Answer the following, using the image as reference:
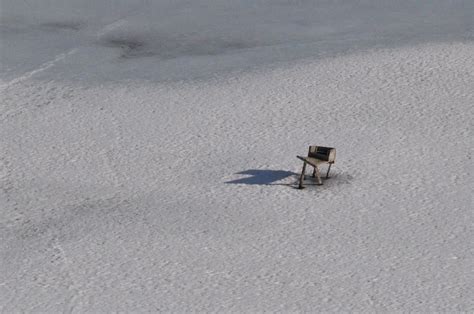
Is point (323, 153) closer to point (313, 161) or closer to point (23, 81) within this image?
point (313, 161)

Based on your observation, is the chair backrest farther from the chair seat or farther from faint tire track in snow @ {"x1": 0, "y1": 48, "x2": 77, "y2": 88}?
faint tire track in snow @ {"x1": 0, "y1": 48, "x2": 77, "y2": 88}

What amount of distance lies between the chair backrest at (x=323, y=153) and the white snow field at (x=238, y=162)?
32 centimetres

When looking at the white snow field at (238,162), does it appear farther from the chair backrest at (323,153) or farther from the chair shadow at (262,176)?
the chair backrest at (323,153)

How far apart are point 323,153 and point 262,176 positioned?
79 cm

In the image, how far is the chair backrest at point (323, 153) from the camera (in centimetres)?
1100

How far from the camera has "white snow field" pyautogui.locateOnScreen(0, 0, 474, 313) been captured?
9211 mm

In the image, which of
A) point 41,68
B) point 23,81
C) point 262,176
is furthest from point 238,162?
point 41,68

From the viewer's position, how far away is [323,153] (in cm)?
1108

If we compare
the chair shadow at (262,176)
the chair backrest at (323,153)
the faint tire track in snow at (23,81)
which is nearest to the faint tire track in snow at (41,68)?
the faint tire track in snow at (23,81)

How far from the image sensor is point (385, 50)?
48.8 ft

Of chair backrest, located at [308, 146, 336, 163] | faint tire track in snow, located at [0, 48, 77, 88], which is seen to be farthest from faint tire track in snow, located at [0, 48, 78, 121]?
chair backrest, located at [308, 146, 336, 163]

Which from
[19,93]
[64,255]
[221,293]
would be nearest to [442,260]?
[221,293]

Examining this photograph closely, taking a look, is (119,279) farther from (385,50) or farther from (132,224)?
(385,50)

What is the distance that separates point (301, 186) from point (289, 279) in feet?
6.50
